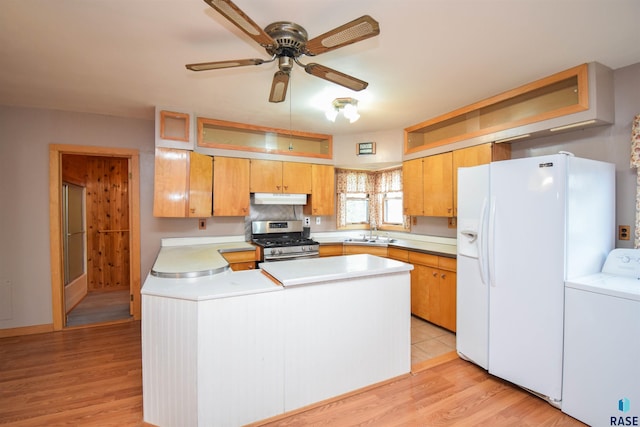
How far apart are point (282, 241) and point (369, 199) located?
6.27 feet

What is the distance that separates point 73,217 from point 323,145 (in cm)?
394

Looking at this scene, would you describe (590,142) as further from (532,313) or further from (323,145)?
(323,145)

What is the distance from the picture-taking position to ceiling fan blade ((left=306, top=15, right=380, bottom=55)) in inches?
52.5

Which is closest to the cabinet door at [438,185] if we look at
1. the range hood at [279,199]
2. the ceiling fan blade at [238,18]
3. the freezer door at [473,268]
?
the freezer door at [473,268]

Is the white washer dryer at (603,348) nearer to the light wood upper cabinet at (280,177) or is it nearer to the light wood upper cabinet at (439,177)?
the light wood upper cabinet at (439,177)

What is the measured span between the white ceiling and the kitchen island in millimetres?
1615

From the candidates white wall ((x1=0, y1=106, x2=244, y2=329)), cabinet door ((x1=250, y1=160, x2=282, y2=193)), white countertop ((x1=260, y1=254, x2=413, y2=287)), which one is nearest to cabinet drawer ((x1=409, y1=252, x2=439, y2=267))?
white countertop ((x1=260, y1=254, x2=413, y2=287))

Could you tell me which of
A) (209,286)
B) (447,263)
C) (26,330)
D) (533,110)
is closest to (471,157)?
(533,110)

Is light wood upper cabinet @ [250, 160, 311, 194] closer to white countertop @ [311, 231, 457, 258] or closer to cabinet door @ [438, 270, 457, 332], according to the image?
white countertop @ [311, 231, 457, 258]

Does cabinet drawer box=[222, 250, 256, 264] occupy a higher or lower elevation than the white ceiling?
lower

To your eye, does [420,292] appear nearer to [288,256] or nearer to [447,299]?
[447,299]

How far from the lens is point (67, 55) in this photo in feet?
7.09

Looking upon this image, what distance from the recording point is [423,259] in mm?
3520

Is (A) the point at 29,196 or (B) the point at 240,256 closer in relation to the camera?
(A) the point at 29,196
